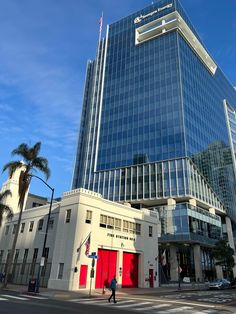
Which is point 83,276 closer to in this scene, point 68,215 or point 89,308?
point 68,215

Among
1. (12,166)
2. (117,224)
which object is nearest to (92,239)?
(117,224)

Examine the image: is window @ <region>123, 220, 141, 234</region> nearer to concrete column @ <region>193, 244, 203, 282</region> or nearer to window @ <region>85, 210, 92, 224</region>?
window @ <region>85, 210, 92, 224</region>

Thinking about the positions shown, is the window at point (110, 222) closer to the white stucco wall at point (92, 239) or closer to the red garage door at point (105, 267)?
the white stucco wall at point (92, 239)

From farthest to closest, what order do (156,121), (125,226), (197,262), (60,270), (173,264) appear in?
(156,121)
(197,262)
(173,264)
(125,226)
(60,270)

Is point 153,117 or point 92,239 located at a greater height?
point 153,117

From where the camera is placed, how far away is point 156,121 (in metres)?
74.4

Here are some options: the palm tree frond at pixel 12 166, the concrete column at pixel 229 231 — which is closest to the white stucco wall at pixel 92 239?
the palm tree frond at pixel 12 166

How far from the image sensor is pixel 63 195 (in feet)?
121

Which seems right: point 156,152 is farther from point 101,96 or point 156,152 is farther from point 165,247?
point 101,96

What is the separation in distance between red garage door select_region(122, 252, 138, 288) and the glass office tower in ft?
81.9

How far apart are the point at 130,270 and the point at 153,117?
45.3 metres

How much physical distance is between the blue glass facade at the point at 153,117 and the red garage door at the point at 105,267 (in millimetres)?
31161

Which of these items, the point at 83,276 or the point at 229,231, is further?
the point at 229,231

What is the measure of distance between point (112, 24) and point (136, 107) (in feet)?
135
